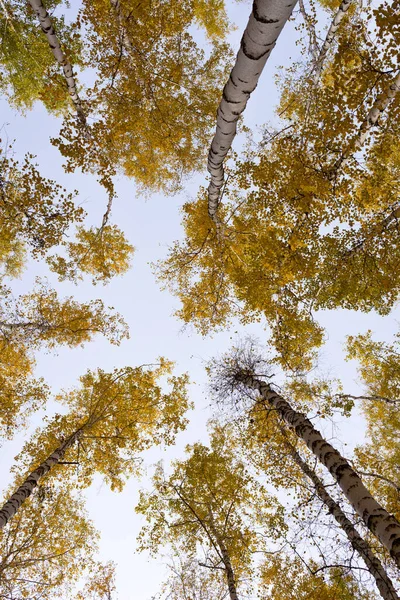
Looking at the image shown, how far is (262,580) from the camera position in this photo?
8.66m

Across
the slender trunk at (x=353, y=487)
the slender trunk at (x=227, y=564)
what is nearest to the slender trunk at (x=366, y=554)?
the slender trunk at (x=353, y=487)

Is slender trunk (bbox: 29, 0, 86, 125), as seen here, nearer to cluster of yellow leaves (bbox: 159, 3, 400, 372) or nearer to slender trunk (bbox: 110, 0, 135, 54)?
slender trunk (bbox: 110, 0, 135, 54)

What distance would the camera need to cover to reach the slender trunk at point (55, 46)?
19.1ft

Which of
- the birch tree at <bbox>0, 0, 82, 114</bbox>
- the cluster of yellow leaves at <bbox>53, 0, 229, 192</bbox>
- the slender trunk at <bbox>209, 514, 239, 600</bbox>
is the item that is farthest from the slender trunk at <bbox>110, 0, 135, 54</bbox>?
the slender trunk at <bbox>209, 514, 239, 600</bbox>

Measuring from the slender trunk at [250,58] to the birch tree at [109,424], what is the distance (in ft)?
23.7

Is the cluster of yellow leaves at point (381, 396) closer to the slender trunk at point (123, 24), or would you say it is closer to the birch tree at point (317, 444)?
the birch tree at point (317, 444)

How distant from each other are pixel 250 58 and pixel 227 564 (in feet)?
27.9

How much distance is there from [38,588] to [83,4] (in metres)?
13.4

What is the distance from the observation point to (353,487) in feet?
14.4

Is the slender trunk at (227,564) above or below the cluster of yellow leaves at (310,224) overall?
below

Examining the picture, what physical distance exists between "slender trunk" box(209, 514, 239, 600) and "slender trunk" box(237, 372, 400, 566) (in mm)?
3383

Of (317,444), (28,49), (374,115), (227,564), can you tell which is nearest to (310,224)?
(374,115)

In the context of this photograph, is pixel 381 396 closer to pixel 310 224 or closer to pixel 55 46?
pixel 310 224

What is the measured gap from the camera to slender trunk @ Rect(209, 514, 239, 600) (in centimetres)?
685
